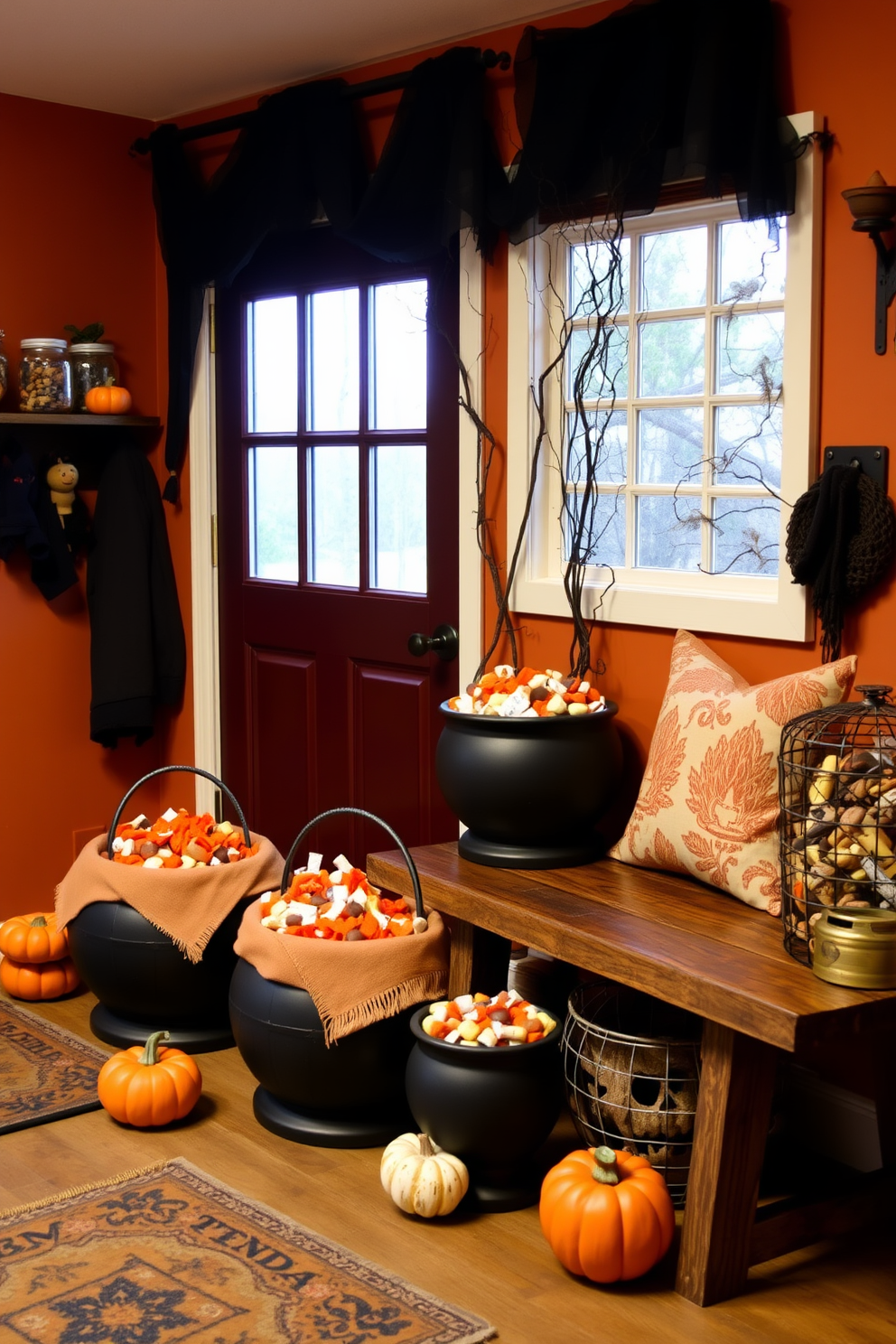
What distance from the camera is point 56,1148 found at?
116 inches

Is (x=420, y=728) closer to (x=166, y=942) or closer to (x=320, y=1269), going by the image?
(x=166, y=942)

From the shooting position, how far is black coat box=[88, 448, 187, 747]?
173 inches

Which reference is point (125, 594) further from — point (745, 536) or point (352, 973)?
point (745, 536)

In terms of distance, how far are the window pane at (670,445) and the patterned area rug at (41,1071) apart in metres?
1.86

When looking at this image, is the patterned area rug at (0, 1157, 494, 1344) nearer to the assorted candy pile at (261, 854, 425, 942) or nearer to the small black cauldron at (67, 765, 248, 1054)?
the assorted candy pile at (261, 854, 425, 942)

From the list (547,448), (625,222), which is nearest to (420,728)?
(547,448)

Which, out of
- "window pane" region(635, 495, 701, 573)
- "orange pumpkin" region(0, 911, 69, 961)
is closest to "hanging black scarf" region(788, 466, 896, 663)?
"window pane" region(635, 495, 701, 573)

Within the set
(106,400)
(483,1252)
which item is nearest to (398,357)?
(106,400)

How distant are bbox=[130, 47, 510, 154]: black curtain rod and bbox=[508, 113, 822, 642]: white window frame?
1.35 feet

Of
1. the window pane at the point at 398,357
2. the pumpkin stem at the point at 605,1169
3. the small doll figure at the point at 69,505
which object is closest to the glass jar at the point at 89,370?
the small doll figure at the point at 69,505

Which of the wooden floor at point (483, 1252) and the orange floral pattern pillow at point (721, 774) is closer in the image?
the wooden floor at point (483, 1252)

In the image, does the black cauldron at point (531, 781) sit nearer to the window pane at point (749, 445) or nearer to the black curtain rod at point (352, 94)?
the window pane at point (749, 445)

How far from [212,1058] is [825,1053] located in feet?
4.66

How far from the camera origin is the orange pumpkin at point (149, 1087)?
2.99m
